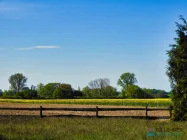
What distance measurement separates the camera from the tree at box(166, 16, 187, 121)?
21484 mm

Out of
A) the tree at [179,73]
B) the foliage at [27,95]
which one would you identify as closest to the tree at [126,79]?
the foliage at [27,95]

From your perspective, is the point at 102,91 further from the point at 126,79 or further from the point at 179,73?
the point at 179,73

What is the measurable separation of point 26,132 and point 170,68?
1077 cm

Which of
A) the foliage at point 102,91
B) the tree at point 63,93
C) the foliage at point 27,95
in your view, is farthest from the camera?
the foliage at point 102,91

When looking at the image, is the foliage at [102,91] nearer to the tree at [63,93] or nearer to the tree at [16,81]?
the tree at [63,93]

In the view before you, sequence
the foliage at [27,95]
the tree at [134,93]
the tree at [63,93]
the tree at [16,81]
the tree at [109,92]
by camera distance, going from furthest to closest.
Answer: the tree at [16,81]
the tree at [109,92]
the tree at [63,93]
the tree at [134,93]
the foliage at [27,95]

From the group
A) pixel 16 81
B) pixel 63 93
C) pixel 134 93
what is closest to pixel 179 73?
pixel 134 93

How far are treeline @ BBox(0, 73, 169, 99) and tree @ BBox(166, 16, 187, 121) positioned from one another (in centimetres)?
6183

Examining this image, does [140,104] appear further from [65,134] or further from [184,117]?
[65,134]

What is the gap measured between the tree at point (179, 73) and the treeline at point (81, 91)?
2434 inches

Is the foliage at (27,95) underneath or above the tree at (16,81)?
underneath

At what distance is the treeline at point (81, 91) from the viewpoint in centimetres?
9338

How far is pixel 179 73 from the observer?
2173cm

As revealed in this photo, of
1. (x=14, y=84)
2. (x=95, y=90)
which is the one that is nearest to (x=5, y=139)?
(x=95, y=90)
